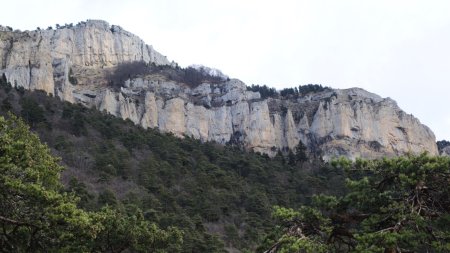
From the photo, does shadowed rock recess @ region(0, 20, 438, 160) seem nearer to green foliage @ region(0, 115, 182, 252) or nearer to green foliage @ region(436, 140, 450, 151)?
green foliage @ region(436, 140, 450, 151)

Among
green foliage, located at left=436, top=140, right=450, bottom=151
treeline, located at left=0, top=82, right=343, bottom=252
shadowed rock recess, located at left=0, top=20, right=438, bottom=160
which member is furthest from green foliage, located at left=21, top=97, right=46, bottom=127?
green foliage, located at left=436, top=140, right=450, bottom=151

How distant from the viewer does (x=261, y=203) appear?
45.6 m

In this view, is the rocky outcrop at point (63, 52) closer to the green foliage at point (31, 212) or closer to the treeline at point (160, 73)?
the treeline at point (160, 73)

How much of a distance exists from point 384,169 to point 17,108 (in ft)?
170

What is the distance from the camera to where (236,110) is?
107938mm

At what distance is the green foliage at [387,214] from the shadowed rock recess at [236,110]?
8452cm

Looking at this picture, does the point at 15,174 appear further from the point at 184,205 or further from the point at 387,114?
the point at 387,114

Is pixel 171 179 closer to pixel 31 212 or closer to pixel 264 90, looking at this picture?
pixel 31 212

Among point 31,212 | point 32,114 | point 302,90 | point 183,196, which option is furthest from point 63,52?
point 31,212

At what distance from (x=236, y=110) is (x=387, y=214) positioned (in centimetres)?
9848

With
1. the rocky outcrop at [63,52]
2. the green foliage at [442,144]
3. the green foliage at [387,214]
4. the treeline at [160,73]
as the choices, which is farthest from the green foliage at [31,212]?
the green foliage at [442,144]

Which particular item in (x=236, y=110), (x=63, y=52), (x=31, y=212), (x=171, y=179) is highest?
(x=63, y=52)

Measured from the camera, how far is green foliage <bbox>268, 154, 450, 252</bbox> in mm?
8906

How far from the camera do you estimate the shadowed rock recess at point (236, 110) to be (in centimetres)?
9488
